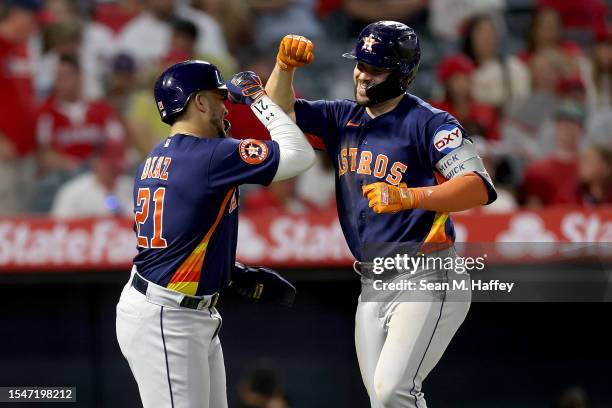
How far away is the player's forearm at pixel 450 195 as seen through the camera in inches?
162

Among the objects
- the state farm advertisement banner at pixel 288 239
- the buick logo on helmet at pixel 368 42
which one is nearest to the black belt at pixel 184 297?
the buick logo on helmet at pixel 368 42

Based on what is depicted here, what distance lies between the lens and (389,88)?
4422mm

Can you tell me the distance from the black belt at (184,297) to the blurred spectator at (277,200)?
9.89ft

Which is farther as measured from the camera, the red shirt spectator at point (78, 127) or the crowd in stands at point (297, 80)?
the red shirt spectator at point (78, 127)

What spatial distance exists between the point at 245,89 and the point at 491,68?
14.1 feet

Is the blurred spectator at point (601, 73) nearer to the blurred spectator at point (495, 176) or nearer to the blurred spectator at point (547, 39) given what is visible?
the blurred spectator at point (547, 39)

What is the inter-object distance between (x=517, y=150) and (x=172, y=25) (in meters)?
2.93

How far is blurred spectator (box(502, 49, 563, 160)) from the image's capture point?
778cm

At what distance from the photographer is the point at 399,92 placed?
4.46 meters

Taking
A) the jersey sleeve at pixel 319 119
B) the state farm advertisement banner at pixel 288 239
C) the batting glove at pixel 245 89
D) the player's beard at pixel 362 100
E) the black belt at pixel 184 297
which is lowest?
the state farm advertisement banner at pixel 288 239

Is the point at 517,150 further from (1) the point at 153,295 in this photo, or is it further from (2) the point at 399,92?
(1) the point at 153,295

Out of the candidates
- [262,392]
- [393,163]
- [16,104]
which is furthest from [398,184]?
[16,104]

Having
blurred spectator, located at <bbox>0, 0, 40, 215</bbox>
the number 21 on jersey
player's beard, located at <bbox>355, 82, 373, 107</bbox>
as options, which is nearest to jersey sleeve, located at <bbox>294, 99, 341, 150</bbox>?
player's beard, located at <bbox>355, 82, 373, 107</bbox>

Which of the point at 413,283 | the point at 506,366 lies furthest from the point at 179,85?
the point at 506,366
